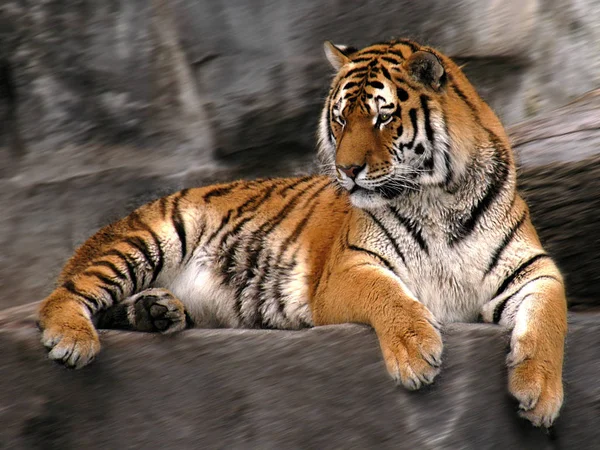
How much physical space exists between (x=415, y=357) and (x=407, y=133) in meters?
1.00

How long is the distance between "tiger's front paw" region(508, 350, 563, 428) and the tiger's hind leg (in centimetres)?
142

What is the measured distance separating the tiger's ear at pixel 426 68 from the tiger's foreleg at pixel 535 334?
85 cm

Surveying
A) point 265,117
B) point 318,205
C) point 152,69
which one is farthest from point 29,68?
point 318,205

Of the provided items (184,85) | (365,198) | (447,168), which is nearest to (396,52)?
(447,168)

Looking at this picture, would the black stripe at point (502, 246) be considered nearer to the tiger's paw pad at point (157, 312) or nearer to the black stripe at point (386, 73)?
the black stripe at point (386, 73)

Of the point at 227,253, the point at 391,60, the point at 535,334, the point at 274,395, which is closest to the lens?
the point at 535,334

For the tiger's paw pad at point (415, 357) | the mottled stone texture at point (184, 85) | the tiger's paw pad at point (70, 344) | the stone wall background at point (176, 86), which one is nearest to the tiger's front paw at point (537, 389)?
the tiger's paw pad at point (415, 357)

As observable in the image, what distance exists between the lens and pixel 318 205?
4.76m

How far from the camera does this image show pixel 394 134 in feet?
12.9

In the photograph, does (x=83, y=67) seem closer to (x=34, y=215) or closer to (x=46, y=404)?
(x=34, y=215)

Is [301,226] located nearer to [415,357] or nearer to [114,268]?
[114,268]

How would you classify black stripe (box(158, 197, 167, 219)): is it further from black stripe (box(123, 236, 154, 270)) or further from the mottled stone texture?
the mottled stone texture

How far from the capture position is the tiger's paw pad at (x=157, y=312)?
406 centimetres

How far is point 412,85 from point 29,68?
9.43ft
